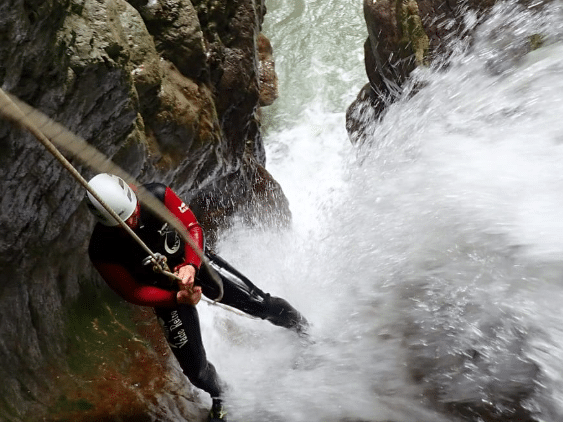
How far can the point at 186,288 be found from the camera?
10.00 ft

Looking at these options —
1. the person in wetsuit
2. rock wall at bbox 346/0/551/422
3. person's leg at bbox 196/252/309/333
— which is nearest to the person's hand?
the person in wetsuit

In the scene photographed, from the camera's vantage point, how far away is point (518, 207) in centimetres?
402

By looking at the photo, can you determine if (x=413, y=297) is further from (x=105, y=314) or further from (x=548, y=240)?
(x=105, y=314)

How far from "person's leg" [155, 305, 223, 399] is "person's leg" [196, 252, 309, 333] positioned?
33 cm

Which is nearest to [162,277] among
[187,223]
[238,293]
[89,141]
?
[187,223]

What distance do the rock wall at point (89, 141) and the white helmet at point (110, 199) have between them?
58 centimetres

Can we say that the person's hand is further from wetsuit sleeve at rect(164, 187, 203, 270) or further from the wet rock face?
the wet rock face

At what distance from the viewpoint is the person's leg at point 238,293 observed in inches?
141

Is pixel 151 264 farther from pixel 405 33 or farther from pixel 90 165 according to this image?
pixel 405 33

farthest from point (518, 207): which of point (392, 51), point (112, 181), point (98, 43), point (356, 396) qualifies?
point (392, 51)

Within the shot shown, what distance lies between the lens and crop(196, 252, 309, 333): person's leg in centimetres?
359

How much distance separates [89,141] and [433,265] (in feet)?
8.64

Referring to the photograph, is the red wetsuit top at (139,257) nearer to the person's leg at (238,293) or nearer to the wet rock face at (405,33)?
the person's leg at (238,293)

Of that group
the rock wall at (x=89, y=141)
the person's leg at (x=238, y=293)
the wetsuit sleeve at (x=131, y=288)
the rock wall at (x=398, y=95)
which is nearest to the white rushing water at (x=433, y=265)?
the rock wall at (x=398, y=95)
